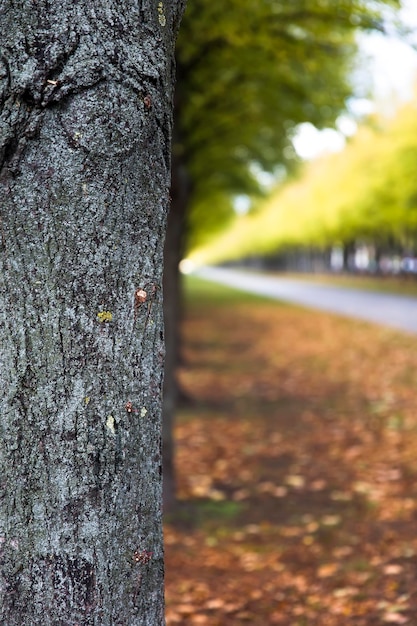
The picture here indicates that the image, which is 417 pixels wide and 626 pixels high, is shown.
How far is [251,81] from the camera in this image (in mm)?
10031

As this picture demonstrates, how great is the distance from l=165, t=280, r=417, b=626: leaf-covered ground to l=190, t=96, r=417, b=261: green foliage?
433 cm

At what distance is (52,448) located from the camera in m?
1.79

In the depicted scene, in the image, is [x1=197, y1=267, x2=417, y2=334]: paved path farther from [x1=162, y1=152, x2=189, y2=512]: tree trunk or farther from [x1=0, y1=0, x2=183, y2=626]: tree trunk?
[x1=0, y1=0, x2=183, y2=626]: tree trunk

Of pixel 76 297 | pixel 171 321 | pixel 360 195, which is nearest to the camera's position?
pixel 76 297

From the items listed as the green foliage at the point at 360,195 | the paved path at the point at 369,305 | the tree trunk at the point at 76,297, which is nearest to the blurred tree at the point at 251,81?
the green foliage at the point at 360,195

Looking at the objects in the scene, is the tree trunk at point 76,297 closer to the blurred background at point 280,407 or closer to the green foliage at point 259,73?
the blurred background at point 280,407

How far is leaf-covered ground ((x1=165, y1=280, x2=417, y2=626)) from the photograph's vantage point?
4.44 meters

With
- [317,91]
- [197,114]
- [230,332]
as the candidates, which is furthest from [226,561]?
[230,332]

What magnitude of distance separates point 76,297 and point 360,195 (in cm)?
3598

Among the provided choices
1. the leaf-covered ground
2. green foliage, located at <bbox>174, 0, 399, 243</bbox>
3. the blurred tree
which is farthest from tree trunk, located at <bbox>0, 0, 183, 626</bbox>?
green foliage, located at <bbox>174, 0, 399, 243</bbox>

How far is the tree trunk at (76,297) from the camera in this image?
1.74 m

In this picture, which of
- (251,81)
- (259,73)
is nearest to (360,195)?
(251,81)

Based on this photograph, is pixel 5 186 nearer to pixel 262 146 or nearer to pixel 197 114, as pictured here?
pixel 197 114

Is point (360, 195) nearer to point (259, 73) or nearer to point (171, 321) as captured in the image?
point (259, 73)
